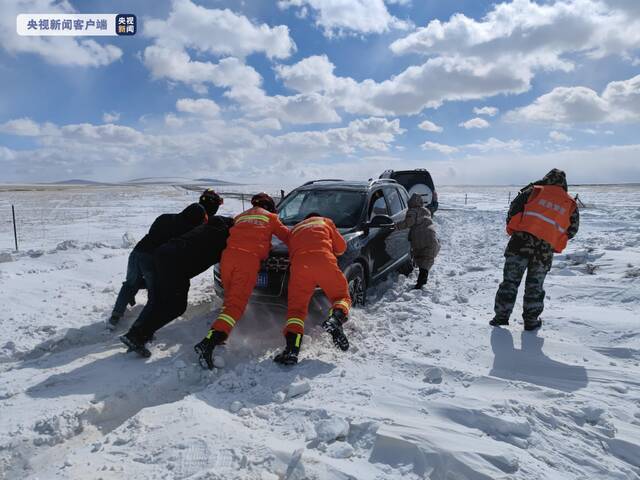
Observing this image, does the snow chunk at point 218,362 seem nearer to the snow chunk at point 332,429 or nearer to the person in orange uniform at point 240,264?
the person in orange uniform at point 240,264

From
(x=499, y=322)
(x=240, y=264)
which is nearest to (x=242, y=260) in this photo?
(x=240, y=264)

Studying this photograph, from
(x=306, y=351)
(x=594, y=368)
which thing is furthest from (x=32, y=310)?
(x=594, y=368)

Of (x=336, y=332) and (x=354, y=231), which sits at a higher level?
(x=354, y=231)

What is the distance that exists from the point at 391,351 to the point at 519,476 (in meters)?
1.90

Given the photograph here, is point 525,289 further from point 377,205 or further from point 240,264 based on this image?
point 240,264

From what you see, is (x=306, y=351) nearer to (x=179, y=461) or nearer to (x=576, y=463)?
(x=179, y=461)

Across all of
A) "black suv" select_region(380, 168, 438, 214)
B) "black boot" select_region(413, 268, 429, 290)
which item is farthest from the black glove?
"black suv" select_region(380, 168, 438, 214)

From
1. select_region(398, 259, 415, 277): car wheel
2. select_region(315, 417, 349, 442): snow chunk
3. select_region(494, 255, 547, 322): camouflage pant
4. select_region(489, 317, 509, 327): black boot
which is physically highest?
select_region(494, 255, 547, 322): camouflage pant

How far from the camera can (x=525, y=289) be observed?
4.68m

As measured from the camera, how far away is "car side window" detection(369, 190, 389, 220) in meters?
6.05

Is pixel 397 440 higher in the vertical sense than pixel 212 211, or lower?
lower

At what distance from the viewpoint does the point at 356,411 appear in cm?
296

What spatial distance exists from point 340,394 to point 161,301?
205 centimetres

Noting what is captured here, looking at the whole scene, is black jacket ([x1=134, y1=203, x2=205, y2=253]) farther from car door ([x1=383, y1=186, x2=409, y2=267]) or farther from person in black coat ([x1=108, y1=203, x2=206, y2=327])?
car door ([x1=383, y1=186, x2=409, y2=267])
